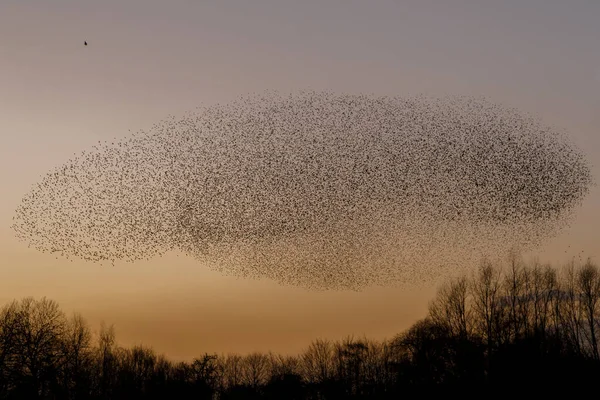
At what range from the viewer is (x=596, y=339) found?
85750 millimetres

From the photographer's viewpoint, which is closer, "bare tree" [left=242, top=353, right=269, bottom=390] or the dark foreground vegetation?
the dark foreground vegetation

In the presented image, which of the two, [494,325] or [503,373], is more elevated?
[494,325]

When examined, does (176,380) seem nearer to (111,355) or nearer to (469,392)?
(111,355)

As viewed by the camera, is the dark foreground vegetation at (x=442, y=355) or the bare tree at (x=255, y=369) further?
the bare tree at (x=255, y=369)

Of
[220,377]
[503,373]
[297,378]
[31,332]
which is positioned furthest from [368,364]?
[31,332]

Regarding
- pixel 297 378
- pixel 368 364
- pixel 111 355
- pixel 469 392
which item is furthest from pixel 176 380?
pixel 469 392

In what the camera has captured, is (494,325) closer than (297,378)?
Yes

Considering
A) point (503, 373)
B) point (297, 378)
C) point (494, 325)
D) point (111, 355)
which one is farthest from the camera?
point (297, 378)

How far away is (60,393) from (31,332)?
960 cm

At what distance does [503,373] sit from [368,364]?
55.1 m

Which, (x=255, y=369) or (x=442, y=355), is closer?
(x=442, y=355)

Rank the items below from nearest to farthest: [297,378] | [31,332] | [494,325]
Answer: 1. [31,332]
2. [494,325]
3. [297,378]

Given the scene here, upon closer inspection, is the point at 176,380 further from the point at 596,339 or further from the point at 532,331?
the point at 596,339

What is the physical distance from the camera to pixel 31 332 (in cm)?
8381
